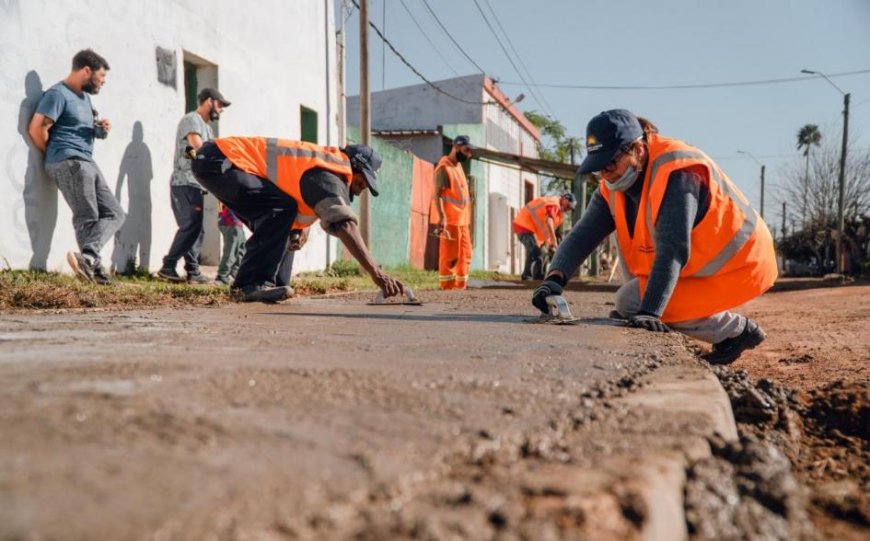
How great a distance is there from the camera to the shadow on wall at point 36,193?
5.10 metres

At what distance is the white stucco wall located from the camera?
16.6 ft

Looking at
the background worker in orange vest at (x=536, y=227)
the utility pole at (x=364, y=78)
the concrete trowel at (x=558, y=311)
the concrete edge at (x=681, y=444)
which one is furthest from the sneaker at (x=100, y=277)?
the background worker in orange vest at (x=536, y=227)

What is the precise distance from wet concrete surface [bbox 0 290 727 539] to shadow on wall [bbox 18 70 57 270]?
3300 millimetres

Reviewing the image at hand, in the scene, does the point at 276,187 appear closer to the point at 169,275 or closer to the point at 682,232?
the point at 169,275

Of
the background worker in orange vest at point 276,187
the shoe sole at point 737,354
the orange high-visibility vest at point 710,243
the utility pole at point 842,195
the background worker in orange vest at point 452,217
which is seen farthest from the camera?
the utility pole at point 842,195

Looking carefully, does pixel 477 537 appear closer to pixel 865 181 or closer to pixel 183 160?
pixel 183 160

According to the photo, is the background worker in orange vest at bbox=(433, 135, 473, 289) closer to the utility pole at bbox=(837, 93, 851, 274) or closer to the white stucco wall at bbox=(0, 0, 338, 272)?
the white stucco wall at bbox=(0, 0, 338, 272)

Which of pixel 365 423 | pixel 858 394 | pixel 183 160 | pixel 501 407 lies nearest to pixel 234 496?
pixel 365 423

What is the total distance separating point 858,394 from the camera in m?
2.26

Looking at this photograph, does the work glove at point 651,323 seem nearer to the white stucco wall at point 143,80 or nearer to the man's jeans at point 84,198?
the man's jeans at point 84,198

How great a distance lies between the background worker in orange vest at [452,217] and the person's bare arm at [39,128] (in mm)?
3762

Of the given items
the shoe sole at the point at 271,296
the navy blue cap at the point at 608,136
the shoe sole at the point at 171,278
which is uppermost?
the navy blue cap at the point at 608,136

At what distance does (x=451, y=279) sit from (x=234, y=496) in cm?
686

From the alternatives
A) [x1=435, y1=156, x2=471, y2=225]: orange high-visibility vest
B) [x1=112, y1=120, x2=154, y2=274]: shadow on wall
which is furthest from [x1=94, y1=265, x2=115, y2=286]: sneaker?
[x1=435, y1=156, x2=471, y2=225]: orange high-visibility vest
